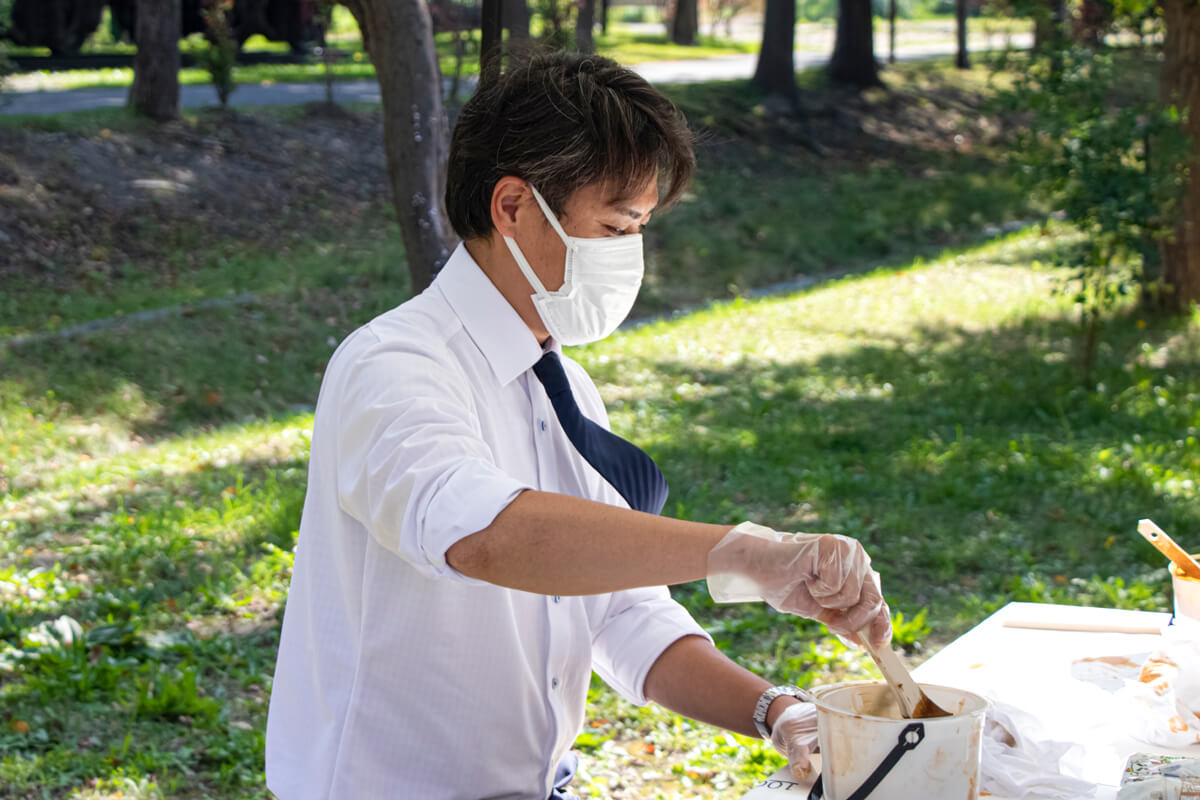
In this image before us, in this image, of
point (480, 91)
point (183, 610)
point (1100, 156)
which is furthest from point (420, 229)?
point (1100, 156)

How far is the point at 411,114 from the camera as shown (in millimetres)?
5250

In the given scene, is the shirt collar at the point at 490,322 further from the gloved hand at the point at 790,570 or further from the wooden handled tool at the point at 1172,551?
the wooden handled tool at the point at 1172,551

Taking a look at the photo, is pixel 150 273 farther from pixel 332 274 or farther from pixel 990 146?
pixel 990 146

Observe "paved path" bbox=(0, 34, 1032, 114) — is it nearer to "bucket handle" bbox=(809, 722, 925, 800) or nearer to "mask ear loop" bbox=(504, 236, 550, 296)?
"mask ear loop" bbox=(504, 236, 550, 296)

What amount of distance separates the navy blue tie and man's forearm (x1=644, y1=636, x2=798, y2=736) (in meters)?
0.25

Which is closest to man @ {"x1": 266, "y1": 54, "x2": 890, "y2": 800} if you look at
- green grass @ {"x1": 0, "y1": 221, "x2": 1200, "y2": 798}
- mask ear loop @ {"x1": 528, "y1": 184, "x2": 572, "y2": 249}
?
mask ear loop @ {"x1": 528, "y1": 184, "x2": 572, "y2": 249}

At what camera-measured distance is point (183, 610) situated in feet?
14.8

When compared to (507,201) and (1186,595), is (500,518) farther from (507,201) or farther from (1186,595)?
(1186,595)

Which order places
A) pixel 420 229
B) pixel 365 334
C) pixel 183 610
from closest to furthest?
pixel 365 334 < pixel 183 610 < pixel 420 229

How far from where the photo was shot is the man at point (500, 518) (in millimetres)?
1549

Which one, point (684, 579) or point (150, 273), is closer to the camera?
point (684, 579)

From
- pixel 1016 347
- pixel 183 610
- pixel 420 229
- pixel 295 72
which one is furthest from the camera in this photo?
pixel 295 72

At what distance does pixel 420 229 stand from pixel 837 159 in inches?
499

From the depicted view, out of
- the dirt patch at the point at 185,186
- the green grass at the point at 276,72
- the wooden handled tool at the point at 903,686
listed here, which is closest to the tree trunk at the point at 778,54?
the dirt patch at the point at 185,186
